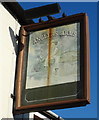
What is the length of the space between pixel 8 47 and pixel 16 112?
152cm

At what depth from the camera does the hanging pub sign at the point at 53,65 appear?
21.4 feet

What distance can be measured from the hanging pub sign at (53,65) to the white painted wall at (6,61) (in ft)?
0.53

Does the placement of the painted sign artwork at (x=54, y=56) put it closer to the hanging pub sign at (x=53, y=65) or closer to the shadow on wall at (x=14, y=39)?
the hanging pub sign at (x=53, y=65)

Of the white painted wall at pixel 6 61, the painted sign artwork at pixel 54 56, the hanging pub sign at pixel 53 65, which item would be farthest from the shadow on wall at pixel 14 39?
the painted sign artwork at pixel 54 56

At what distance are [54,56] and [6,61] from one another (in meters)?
1.07

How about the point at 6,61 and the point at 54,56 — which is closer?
the point at 54,56

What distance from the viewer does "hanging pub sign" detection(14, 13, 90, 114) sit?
6.53 m

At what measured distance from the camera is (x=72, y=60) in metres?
6.87

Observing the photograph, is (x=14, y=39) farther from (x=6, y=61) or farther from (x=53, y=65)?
(x=53, y=65)

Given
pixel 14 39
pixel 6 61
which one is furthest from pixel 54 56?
pixel 14 39

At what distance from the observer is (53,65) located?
23.1ft

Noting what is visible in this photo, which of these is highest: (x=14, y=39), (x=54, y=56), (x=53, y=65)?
(x=14, y=39)

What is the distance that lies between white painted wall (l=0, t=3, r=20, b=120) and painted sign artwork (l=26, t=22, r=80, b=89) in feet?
1.33

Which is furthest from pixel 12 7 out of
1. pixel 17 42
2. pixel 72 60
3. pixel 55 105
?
pixel 55 105
